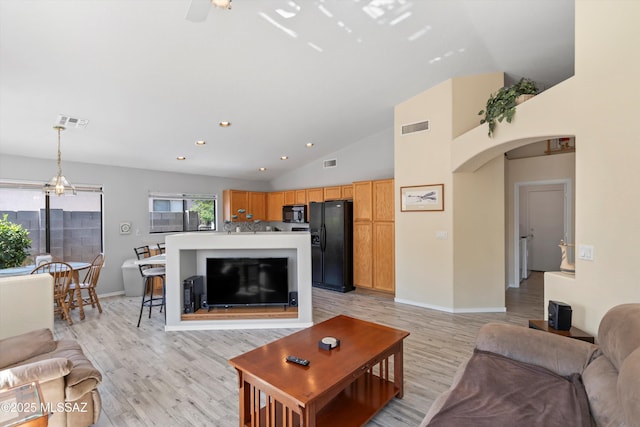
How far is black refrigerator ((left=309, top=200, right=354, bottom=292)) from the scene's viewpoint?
5.85 m

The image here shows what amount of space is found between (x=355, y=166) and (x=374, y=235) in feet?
5.44

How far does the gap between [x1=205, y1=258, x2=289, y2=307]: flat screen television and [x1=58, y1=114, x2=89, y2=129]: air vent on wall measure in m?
2.34

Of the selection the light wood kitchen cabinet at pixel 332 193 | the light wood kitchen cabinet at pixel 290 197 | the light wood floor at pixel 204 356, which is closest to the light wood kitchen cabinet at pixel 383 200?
the light wood kitchen cabinet at pixel 332 193

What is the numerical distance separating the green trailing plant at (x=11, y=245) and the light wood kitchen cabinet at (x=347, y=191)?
16.5 feet

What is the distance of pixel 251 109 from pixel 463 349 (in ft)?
12.9

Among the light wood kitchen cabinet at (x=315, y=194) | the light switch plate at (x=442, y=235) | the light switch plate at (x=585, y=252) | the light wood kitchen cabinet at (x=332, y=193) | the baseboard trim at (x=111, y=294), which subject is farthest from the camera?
the light wood kitchen cabinet at (x=315, y=194)

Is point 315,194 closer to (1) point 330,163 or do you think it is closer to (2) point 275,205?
(1) point 330,163

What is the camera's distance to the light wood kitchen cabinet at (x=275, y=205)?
7.70 m

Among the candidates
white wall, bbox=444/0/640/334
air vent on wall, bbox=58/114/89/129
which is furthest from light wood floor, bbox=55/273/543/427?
air vent on wall, bbox=58/114/89/129

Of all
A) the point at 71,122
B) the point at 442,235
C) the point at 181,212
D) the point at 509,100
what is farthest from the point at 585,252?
the point at 181,212

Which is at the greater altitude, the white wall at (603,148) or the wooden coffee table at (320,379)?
the white wall at (603,148)

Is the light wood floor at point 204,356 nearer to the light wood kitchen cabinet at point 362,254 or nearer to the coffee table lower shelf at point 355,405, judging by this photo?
the coffee table lower shelf at point 355,405

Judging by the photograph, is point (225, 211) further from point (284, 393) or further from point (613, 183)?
point (613, 183)

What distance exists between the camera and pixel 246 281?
159 inches
